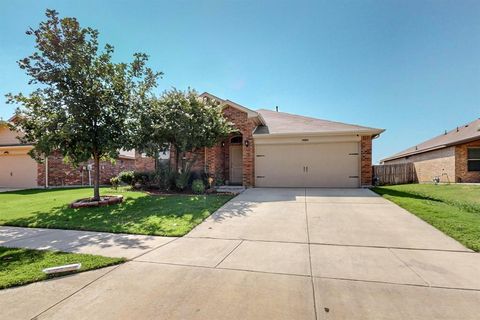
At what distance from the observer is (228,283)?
3.19 meters

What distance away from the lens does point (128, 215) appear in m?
7.31

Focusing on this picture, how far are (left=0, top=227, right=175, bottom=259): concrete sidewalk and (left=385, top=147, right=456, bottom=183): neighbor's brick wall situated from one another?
19400 millimetres

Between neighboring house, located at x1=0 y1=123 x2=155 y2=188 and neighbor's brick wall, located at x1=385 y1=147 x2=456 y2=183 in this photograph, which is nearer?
neighboring house, located at x1=0 y1=123 x2=155 y2=188

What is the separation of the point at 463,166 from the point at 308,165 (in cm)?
1169

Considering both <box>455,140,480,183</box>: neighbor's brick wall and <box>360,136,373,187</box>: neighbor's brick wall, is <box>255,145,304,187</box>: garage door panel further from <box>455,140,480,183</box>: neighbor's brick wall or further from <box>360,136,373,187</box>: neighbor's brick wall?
<box>455,140,480,183</box>: neighbor's brick wall

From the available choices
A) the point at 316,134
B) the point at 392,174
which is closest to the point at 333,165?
the point at 316,134

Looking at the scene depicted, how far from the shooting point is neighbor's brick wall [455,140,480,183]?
15461mm

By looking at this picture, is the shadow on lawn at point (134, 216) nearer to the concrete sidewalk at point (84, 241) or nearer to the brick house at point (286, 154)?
the concrete sidewalk at point (84, 241)

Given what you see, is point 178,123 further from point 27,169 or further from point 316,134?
point 27,169

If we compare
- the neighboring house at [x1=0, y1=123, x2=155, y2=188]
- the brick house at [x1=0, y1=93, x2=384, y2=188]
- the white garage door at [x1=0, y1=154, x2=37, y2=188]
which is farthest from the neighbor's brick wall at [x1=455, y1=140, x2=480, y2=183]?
the white garage door at [x1=0, y1=154, x2=37, y2=188]

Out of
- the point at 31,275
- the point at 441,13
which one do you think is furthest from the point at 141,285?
the point at 441,13

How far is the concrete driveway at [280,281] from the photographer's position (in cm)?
259

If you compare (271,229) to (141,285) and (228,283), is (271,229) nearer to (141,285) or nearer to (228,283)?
(228,283)

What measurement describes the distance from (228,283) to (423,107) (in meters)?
23.8
